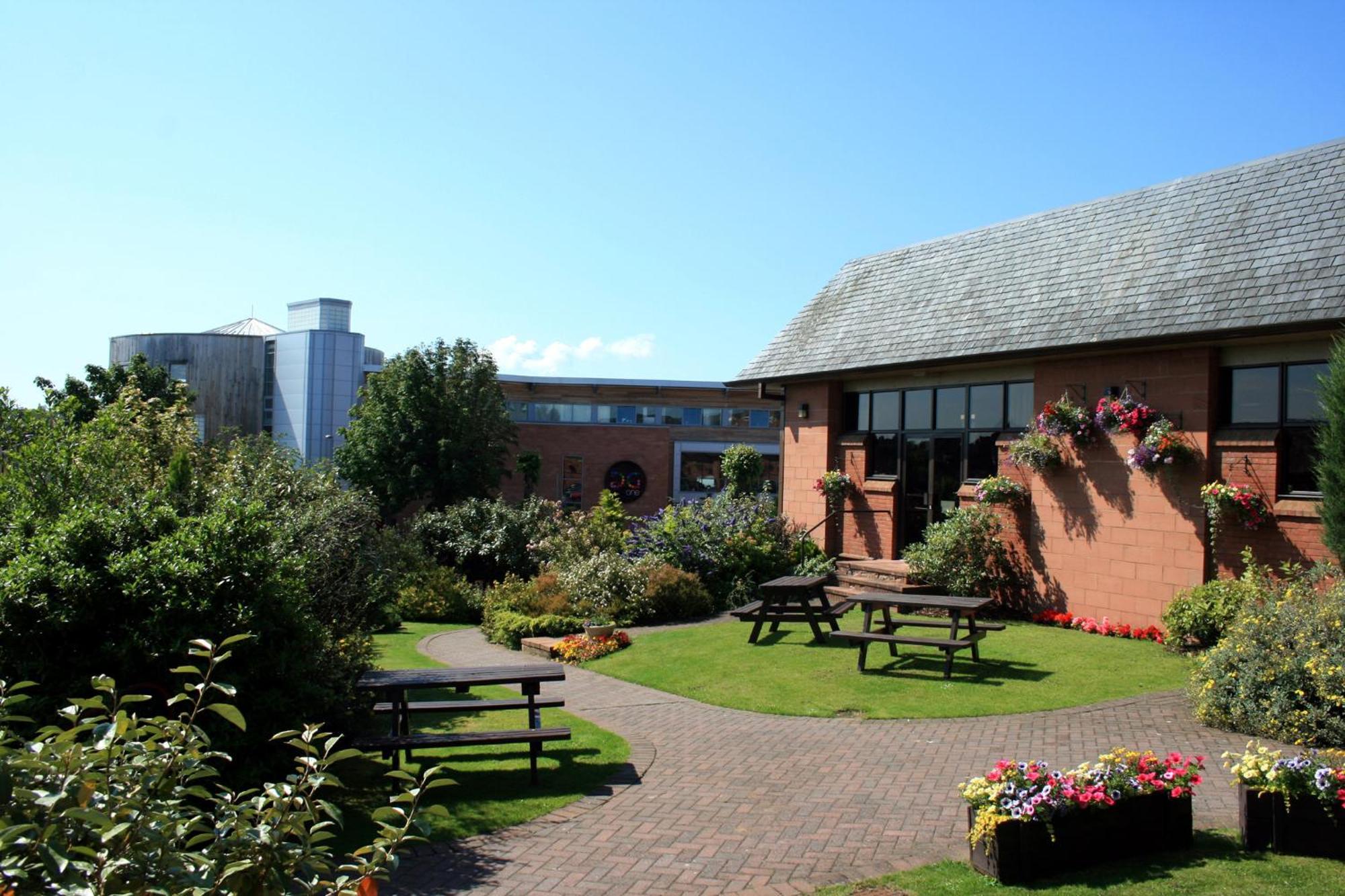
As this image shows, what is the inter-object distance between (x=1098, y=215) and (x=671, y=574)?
9345 millimetres

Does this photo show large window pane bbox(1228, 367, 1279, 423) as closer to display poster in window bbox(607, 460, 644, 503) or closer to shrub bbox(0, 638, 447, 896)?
shrub bbox(0, 638, 447, 896)

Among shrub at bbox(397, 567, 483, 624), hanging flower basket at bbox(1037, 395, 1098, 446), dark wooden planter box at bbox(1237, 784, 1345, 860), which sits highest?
hanging flower basket at bbox(1037, 395, 1098, 446)

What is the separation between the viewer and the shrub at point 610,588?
1694 cm

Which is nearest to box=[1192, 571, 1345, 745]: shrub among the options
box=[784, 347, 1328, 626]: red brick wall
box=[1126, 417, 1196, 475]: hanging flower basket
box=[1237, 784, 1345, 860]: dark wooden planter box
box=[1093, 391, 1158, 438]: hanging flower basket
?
box=[1237, 784, 1345, 860]: dark wooden planter box

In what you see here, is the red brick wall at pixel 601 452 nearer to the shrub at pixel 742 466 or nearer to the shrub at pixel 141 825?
the shrub at pixel 742 466

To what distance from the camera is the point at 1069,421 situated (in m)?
14.8

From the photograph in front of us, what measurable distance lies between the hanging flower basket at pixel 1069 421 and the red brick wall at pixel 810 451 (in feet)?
17.2

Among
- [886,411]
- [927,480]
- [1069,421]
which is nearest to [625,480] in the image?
[886,411]

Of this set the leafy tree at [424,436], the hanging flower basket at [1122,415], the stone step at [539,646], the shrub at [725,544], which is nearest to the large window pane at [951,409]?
the hanging flower basket at [1122,415]

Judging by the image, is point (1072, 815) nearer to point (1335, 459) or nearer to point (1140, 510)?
point (1335, 459)

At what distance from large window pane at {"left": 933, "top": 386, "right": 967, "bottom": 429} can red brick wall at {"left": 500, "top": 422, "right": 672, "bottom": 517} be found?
24895 mm

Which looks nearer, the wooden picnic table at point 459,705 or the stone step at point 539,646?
the wooden picnic table at point 459,705

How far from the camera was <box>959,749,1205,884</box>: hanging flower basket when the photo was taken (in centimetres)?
549

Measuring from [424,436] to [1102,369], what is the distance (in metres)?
21.4
